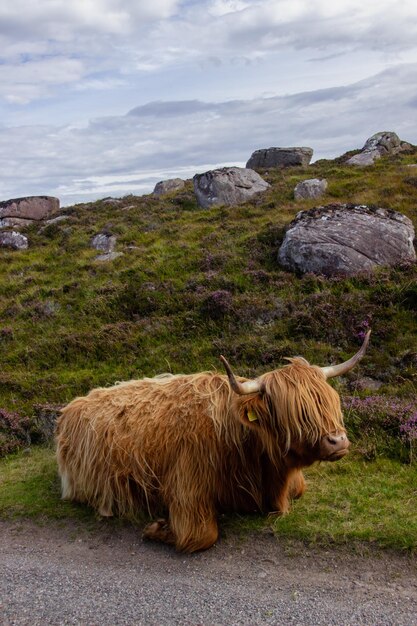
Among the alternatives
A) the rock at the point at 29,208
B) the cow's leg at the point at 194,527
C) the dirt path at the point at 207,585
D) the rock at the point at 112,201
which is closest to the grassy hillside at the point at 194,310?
the cow's leg at the point at 194,527

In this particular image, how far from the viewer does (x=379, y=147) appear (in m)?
34.6

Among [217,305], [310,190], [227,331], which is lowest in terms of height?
[227,331]

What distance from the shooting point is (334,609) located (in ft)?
14.5

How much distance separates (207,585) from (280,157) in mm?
33899

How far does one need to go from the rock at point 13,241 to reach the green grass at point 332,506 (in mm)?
18521

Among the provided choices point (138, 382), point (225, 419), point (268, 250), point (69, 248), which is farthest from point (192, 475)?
point (69, 248)

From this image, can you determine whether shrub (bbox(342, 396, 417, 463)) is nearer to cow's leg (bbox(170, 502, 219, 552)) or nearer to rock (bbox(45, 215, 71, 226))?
cow's leg (bbox(170, 502, 219, 552))

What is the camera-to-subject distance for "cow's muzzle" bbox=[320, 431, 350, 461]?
512cm

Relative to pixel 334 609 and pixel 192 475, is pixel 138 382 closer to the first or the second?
pixel 192 475

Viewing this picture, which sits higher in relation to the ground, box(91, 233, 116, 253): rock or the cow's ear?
box(91, 233, 116, 253): rock

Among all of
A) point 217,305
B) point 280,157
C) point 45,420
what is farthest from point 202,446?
point 280,157

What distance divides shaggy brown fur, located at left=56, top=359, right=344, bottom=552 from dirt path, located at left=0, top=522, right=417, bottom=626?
360mm

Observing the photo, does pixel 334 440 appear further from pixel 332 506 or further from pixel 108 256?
pixel 108 256

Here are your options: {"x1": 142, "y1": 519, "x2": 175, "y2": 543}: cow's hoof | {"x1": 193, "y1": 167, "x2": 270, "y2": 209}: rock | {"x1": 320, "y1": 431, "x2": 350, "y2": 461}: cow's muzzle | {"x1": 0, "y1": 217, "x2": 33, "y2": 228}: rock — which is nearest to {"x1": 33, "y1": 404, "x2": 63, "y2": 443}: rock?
{"x1": 142, "y1": 519, "x2": 175, "y2": 543}: cow's hoof
